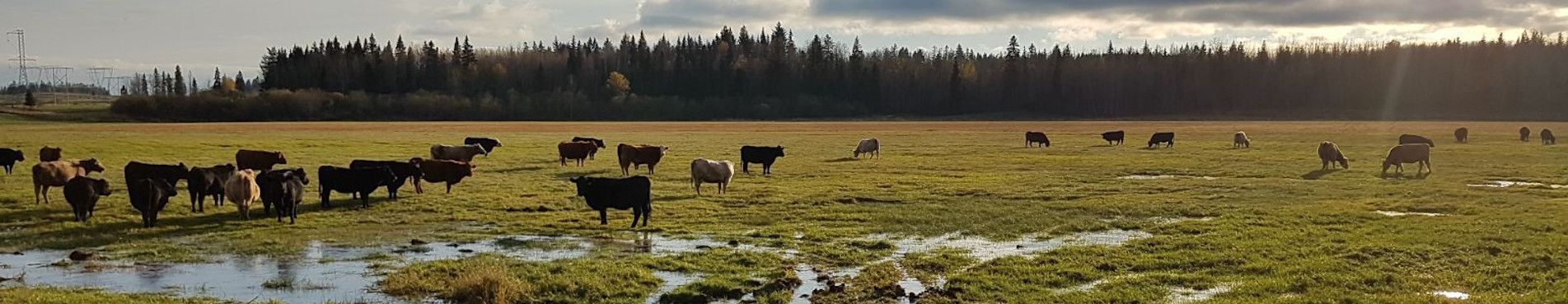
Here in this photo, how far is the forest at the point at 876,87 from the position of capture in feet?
420

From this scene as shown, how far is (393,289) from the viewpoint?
1159cm

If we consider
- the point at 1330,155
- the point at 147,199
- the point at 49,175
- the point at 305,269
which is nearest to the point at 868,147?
the point at 1330,155

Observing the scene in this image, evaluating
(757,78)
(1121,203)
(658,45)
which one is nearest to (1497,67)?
(757,78)

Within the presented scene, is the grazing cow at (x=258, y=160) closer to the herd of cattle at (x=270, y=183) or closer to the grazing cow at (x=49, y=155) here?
the herd of cattle at (x=270, y=183)

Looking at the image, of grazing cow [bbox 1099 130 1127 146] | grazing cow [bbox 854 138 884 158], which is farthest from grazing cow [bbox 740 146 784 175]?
grazing cow [bbox 1099 130 1127 146]

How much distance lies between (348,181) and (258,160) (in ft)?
35.1

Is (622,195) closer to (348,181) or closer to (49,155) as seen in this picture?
(348,181)

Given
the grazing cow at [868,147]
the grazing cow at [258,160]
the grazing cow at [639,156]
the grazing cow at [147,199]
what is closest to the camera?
the grazing cow at [147,199]

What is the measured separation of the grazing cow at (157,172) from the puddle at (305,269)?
6.92 meters

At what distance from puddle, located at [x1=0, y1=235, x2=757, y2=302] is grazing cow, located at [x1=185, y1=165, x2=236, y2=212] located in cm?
463

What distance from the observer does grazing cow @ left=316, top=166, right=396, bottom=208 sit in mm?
20234

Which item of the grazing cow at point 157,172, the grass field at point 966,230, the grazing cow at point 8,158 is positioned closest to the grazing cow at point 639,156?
the grass field at point 966,230

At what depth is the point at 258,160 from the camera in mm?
29562

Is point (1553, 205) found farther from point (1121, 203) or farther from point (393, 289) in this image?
point (393, 289)
